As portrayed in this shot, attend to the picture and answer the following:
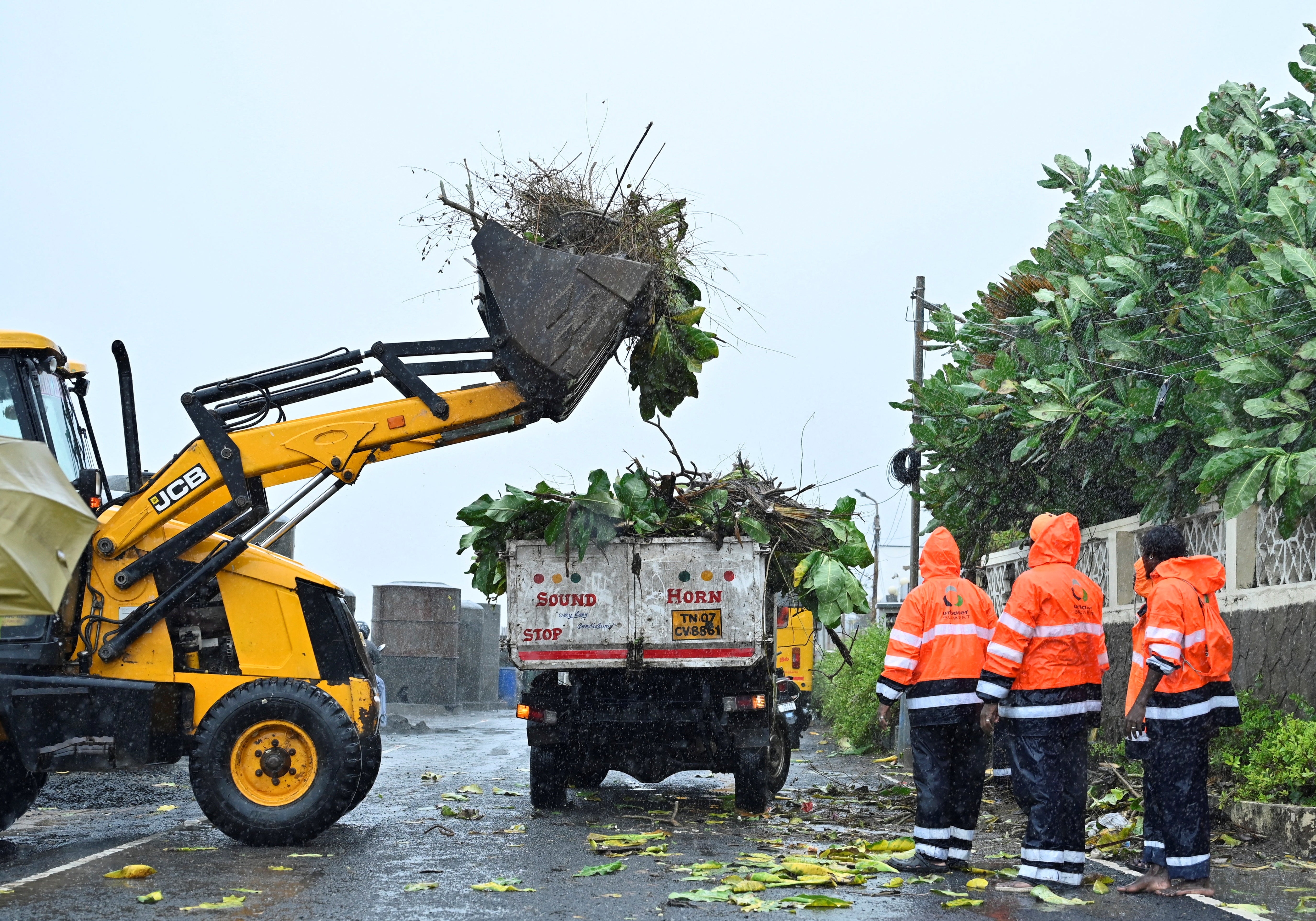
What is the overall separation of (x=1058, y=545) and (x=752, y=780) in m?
3.60

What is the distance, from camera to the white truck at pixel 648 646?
9.52 meters

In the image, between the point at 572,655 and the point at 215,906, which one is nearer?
the point at 215,906

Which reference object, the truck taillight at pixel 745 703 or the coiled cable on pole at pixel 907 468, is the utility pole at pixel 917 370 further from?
the truck taillight at pixel 745 703

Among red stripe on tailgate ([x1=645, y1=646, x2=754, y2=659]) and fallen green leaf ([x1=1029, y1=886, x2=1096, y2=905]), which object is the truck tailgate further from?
fallen green leaf ([x1=1029, y1=886, x2=1096, y2=905])

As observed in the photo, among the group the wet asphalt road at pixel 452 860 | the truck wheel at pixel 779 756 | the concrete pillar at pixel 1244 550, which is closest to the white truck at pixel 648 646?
the wet asphalt road at pixel 452 860

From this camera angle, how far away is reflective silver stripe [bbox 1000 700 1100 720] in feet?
23.4

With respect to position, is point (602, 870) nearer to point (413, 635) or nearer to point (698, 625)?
point (698, 625)

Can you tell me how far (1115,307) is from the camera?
1116 centimetres

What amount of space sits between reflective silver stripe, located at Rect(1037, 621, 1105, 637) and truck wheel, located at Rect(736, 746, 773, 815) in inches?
121

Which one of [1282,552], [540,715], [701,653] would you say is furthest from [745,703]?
[1282,552]

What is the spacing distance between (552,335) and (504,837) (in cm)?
339

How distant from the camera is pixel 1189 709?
6.95 metres

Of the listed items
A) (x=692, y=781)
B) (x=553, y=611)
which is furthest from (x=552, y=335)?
(x=692, y=781)

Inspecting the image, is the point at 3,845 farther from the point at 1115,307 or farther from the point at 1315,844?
the point at 1115,307
